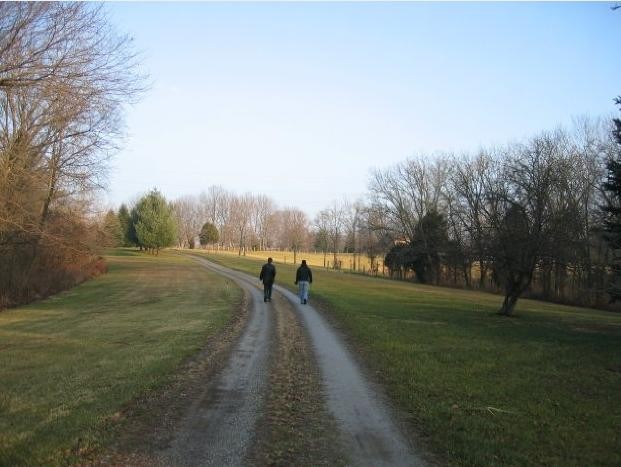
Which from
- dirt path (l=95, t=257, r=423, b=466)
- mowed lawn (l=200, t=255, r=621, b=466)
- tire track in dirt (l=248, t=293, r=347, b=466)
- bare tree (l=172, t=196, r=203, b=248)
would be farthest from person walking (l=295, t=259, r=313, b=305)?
bare tree (l=172, t=196, r=203, b=248)

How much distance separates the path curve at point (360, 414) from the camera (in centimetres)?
506

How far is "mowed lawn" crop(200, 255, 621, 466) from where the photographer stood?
541cm

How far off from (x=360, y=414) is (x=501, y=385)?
9.72 ft

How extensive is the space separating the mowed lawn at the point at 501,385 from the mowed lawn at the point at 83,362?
3.83 metres

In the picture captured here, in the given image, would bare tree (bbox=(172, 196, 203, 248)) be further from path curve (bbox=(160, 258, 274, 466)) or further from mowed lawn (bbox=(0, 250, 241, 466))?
path curve (bbox=(160, 258, 274, 466))

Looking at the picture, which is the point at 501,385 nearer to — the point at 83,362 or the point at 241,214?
the point at 83,362

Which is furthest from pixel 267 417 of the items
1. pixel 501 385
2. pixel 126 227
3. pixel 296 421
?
pixel 126 227

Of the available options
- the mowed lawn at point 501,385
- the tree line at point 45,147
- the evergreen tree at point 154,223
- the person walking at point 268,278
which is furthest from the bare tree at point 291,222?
the mowed lawn at point 501,385

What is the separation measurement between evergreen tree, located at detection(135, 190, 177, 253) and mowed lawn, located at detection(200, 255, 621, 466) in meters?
61.6

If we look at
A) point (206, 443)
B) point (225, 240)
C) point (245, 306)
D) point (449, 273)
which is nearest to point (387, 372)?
point (206, 443)

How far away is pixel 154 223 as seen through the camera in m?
72.8

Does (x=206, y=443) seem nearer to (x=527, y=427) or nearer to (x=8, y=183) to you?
(x=527, y=427)

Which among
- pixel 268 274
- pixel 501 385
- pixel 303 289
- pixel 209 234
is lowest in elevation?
pixel 501 385

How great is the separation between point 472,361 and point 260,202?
394 ft
